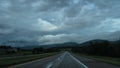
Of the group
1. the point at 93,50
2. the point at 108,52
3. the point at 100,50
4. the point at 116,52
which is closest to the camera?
the point at 116,52

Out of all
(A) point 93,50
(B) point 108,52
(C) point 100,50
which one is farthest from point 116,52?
(A) point 93,50

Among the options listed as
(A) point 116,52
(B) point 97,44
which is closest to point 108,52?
(A) point 116,52

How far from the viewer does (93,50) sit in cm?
10856

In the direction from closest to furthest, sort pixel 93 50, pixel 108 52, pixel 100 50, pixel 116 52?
pixel 116 52, pixel 108 52, pixel 100 50, pixel 93 50

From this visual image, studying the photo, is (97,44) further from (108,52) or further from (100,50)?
(108,52)

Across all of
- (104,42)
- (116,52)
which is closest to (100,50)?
(104,42)

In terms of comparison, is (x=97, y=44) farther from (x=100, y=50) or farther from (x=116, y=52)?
(x=116, y=52)

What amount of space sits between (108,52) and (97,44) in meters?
17.0

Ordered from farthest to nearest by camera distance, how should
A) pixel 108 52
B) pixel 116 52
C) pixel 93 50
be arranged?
pixel 93 50, pixel 108 52, pixel 116 52

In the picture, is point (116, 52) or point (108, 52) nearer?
point (116, 52)

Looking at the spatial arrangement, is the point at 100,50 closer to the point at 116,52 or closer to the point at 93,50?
the point at 93,50

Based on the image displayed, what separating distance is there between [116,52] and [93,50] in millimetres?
27662

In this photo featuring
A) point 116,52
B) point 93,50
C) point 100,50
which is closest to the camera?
point 116,52

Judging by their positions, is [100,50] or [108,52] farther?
[100,50]
